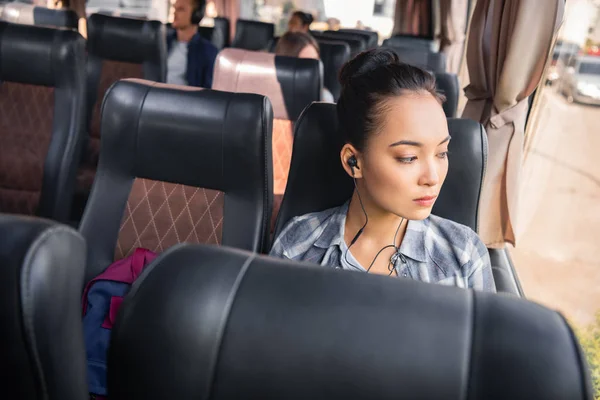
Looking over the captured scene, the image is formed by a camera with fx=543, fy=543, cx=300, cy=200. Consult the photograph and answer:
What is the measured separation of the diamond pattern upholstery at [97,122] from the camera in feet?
8.32

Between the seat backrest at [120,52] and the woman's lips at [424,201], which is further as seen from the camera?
the seat backrest at [120,52]

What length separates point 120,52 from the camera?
2955 millimetres

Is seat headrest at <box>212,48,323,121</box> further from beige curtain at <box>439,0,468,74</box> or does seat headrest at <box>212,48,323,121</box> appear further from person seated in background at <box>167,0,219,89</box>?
beige curtain at <box>439,0,468,74</box>

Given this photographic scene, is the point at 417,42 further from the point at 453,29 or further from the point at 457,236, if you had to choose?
the point at 457,236

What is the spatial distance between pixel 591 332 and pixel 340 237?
165 cm

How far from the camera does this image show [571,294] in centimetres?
276

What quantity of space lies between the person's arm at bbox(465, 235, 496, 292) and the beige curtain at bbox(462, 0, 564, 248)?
→ 92 cm

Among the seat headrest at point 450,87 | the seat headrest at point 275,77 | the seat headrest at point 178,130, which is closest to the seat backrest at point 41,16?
the seat headrest at point 275,77

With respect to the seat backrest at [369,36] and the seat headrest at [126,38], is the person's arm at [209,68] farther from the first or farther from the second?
the seat backrest at [369,36]

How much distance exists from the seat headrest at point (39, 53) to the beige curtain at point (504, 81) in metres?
1.64

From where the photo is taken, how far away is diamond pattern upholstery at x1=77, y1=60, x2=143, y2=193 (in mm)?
2535

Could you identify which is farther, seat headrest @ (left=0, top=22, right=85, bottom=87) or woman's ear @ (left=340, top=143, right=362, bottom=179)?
seat headrest @ (left=0, top=22, right=85, bottom=87)

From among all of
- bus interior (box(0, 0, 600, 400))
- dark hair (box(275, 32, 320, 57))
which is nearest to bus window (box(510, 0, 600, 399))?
bus interior (box(0, 0, 600, 400))

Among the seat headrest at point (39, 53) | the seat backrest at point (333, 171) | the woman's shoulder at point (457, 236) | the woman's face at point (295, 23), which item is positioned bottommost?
the woman's shoulder at point (457, 236)
